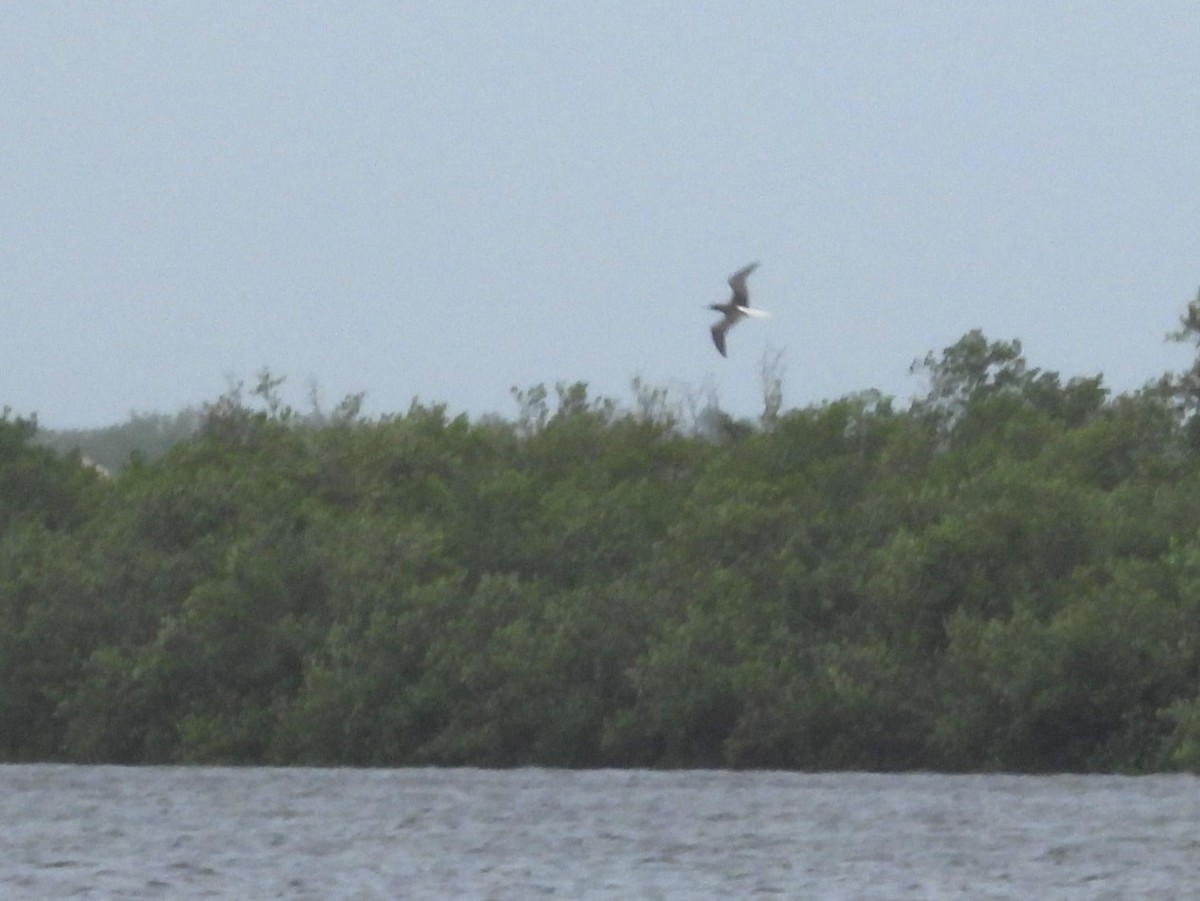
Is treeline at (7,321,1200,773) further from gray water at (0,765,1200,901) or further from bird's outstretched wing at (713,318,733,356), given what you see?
bird's outstretched wing at (713,318,733,356)

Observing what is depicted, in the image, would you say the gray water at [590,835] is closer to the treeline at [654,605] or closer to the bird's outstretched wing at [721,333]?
the treeline at [654,605]

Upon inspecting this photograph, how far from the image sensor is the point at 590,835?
90.3 feet

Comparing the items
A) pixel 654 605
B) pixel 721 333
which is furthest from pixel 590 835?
pixel 654 605

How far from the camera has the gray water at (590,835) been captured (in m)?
24.0

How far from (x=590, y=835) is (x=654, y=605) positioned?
6.87 m

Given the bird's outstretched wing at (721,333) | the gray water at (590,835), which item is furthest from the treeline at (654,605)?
the bird's outstretched wing at (721,333)

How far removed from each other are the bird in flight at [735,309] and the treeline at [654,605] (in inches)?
231

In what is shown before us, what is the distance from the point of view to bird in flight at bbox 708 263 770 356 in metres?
26.9

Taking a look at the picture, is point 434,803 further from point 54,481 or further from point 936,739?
point 54,481

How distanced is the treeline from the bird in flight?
19.3 ft

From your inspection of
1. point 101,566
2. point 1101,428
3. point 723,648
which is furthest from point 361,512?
point 1101,428

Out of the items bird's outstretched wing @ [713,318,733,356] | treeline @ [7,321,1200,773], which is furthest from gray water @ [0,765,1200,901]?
bird's outstretched wing @ [713,318,733,356]

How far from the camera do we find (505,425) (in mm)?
44188

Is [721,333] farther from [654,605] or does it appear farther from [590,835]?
[654,605]
